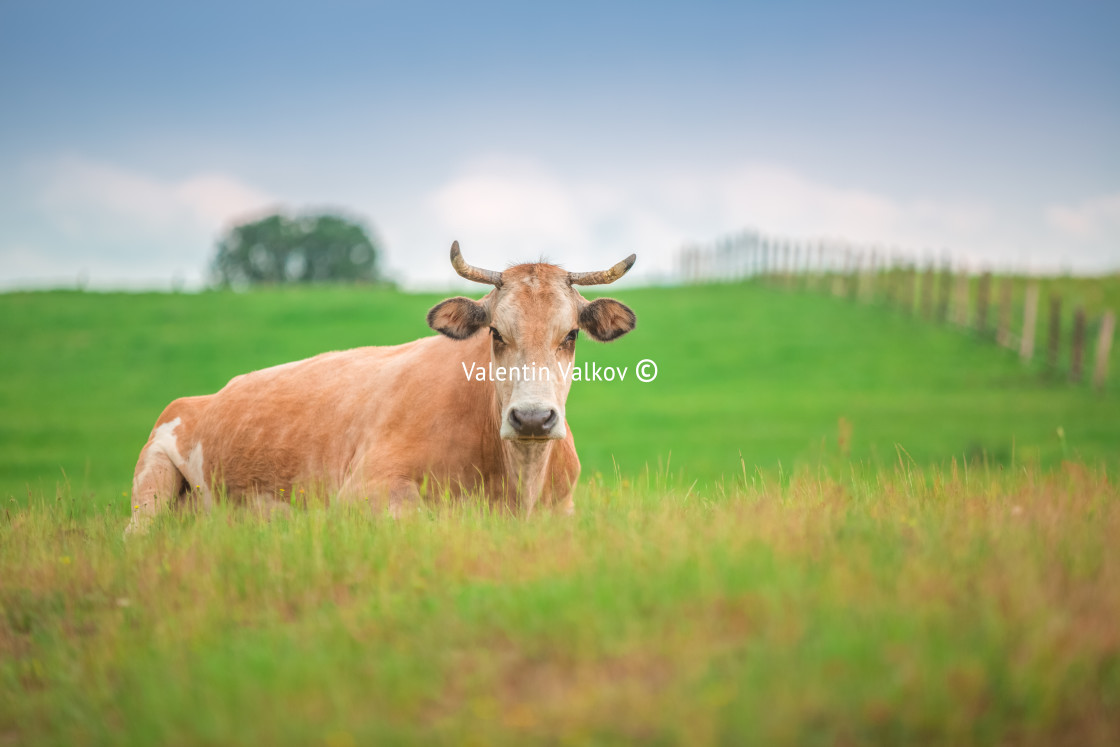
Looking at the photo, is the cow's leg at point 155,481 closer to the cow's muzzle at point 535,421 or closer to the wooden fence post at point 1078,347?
the cow's muzzle at point 535,421

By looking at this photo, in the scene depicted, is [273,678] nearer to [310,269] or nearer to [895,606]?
[895,606]

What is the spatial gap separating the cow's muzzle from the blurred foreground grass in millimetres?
737

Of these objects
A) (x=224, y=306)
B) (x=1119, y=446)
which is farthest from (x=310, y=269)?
(x=1119, y=446)

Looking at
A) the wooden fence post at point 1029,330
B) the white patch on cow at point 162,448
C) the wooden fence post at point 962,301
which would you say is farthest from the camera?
the wooden fence post at point 962,301

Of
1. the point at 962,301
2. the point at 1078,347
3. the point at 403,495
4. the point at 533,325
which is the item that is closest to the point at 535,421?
the point at 533,325

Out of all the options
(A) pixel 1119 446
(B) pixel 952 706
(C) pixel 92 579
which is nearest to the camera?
(B) pixel 952 706

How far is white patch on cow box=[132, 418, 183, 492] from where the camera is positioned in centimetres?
853

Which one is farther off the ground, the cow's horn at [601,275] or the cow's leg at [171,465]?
the cow's horn at [601,275]

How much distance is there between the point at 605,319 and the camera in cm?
745

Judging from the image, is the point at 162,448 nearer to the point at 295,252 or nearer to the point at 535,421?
the point at 535,421

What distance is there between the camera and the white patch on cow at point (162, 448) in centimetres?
853

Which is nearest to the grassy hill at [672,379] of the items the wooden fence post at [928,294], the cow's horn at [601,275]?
the wooden fence post at [928,294]

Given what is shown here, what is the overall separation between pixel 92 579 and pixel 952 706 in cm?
458

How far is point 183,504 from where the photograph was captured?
340 inches
